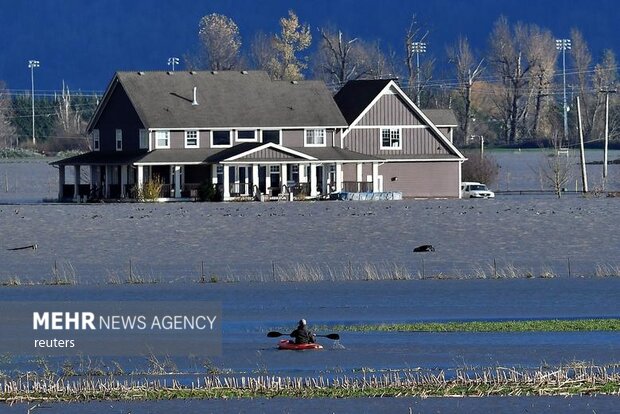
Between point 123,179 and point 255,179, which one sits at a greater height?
point 123,179

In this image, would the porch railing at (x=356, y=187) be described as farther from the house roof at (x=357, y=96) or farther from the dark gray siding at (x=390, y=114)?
the dark gray siding at (x=390, y=114)

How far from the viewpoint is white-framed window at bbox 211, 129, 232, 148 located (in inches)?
3516

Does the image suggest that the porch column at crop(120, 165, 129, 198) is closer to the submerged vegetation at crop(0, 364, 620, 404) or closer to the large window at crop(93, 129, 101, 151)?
the large window at crop(93, 129, 101, 151)

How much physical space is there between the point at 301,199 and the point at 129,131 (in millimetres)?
10144

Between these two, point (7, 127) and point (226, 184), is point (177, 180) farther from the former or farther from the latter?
point (7, 127)

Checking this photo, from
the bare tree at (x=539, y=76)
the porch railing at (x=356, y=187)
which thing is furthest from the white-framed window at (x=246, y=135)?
the bare tree at (x=539, y=76)

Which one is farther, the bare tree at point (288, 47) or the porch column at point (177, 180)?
the bare tree at point (288, 47)

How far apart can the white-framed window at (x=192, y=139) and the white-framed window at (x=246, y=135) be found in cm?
235

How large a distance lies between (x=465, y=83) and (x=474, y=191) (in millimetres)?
65208

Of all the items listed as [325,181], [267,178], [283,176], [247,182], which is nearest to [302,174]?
[283,176]

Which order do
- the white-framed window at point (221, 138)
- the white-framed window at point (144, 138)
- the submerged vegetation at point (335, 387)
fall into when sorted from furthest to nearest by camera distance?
the white-framed window at point (221, 138) < the white-framed window at point (144, 138) < the submerged vegetation at point (335, 387)

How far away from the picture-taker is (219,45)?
550 feet

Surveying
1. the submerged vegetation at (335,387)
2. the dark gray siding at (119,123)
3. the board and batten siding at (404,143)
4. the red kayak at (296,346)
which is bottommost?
the submerged vegetation at (335,387)

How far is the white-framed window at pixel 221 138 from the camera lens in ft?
293
